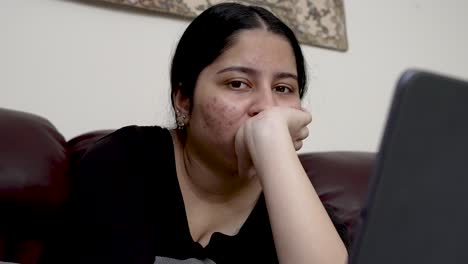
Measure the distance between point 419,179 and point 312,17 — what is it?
131 cm

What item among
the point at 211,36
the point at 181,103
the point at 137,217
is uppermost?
the point at 211,36

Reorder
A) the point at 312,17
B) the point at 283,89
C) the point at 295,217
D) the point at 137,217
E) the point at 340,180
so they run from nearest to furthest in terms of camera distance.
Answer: the point at 295,217, the point at 137,217, the point at 283,89, the point at 340,180, the point at 312,17

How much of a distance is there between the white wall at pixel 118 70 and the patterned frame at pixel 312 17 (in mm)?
37

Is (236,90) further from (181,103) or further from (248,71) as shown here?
(181,103)

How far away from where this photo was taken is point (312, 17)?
4.98 ft

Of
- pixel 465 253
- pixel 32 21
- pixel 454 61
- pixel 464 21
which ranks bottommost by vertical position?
pixel 454 61

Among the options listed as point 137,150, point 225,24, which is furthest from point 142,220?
point 225,24

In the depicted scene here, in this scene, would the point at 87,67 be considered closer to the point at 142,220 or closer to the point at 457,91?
the point at 142,220

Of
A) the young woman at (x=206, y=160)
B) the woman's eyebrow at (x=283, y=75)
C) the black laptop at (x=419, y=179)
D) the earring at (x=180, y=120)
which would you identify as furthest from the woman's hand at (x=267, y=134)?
the black laptop at (x=419, y=179)

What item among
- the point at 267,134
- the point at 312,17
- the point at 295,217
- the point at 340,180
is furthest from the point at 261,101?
the point at 312,17

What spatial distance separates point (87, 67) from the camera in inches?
47.6

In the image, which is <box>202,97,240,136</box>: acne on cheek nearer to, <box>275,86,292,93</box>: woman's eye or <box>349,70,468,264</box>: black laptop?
<box>275,86,292,93</box>: woman's eye

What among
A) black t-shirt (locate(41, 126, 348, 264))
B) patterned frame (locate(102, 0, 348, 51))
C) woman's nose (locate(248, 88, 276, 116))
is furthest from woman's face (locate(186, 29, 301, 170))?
patterned frame (locate(102, 0, 348, 51))

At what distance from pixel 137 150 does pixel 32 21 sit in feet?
1.68
